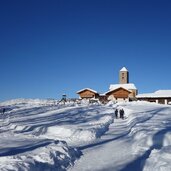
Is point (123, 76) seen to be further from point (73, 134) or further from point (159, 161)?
point (159, 161)

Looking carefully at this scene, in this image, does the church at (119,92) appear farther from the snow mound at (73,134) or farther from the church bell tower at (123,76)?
the snow mound at (73,134)

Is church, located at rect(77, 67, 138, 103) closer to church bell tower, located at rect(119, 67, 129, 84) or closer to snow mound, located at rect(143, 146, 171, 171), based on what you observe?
church bell tower, located at rect(119, 67, 129, 84)

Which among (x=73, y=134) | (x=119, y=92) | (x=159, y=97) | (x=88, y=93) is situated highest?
Answer: (x=88, y=93)

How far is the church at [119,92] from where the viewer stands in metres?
83.9

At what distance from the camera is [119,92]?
84.3 meters

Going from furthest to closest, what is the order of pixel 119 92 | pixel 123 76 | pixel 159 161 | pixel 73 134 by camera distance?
pixel 123 76 < pixel 119 92 < pixel 73 134 < pixel 159 161

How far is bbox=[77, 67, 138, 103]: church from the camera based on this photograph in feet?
275

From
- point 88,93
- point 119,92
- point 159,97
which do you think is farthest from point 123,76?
point 159,97

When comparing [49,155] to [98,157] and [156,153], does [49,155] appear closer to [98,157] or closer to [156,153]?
[98,157]

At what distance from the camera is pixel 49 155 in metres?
11.9

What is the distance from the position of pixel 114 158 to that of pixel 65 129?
10.2 metres

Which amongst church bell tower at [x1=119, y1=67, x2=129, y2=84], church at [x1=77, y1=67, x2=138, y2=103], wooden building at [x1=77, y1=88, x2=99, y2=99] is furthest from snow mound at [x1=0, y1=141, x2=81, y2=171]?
church bell tower at [x1=119, y1=67, x2=129, y2=84]

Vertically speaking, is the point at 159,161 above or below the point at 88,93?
below

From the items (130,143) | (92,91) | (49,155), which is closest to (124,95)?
(92,91)
